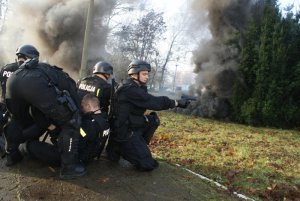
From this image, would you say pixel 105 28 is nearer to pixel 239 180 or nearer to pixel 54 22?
pixel 54 22

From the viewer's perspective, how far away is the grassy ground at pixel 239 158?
5.65 metres

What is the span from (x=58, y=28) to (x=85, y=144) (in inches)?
564

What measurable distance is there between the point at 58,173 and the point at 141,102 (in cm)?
151

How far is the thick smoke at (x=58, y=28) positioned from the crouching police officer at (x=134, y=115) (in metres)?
13.3

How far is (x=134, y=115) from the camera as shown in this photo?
5516 millimetres

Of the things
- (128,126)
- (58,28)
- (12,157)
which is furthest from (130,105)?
(58,28)

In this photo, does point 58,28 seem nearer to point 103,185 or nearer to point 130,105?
point 130,105

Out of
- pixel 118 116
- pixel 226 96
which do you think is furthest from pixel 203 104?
pixel 118 116

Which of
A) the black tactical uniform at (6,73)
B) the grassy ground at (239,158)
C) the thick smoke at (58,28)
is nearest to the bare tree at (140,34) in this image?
the thick smoke at (58,28)

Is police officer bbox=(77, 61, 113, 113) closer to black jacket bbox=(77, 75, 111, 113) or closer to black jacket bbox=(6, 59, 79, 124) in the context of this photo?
black jacket bbox=(77, 75, 111, 113)

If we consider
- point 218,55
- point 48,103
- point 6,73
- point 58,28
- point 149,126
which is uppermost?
point 58,28

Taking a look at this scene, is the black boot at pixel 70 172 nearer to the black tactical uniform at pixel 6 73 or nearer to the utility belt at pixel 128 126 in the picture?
the utility belt at pixel 128 126

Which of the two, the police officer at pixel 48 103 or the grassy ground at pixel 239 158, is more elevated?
the police officer at pixel 48 103

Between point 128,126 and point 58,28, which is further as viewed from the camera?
point 58,28
